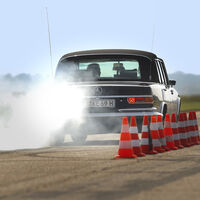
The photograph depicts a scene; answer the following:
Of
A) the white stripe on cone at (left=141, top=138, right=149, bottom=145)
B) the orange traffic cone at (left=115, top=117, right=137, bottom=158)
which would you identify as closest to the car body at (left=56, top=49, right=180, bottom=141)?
the white stripe on cone at (left=141, top=138, right=149, bottom=145)

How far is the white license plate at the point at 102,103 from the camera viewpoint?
41.1 ft

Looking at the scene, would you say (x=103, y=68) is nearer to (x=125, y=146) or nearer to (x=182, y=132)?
(x=182, y=132)

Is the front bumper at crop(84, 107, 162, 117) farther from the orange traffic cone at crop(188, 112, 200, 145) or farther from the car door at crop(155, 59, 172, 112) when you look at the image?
the orange traffic cone at crop(188, 112, 200, 145)

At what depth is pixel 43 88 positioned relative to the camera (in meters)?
14.2

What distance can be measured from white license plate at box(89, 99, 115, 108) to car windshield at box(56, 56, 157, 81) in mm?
545

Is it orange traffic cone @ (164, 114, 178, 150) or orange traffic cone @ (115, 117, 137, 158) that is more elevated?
orange traffic cone @ (115, 117, 137, 158)

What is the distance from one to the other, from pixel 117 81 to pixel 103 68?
0.65 meters

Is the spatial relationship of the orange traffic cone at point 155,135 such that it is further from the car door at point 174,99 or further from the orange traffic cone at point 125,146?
the car door at point 174,99

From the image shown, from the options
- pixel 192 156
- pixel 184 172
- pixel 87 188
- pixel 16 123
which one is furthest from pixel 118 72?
pixel 87 188

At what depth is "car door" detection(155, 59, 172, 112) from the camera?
44.7 ft

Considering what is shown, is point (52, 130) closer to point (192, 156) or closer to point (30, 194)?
point (192, 156)

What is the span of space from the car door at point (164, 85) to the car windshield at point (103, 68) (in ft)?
1.90

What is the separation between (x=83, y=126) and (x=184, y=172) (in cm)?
444

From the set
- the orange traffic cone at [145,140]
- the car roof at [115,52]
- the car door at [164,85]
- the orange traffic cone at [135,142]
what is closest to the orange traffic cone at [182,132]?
the car door at [164,85]
